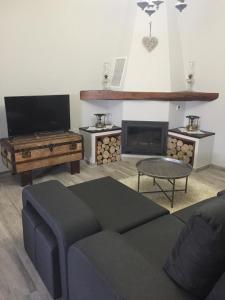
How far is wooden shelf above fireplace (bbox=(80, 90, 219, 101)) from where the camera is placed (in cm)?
401

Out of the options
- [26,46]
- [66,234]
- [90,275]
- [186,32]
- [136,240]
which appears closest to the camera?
[90,275]

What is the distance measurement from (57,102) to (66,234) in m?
2.64

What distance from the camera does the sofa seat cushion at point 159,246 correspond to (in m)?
1.08

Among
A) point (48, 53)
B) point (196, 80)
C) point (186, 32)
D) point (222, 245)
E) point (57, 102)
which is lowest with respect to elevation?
point (222, 245)

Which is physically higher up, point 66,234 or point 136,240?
point 66,234

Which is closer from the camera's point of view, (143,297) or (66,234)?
(143,297)

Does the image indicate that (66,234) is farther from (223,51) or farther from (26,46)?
(223,51)

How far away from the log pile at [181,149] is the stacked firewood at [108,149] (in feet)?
2.91

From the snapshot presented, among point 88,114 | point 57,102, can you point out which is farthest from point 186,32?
point 57,102

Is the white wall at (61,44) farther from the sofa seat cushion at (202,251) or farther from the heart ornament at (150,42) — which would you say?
the sofa seat cushion at (202,251)

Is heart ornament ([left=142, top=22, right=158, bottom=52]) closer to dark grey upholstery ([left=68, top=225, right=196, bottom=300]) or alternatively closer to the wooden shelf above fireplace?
the wooden shelf above fireplace

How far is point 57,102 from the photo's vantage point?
12.2 feet

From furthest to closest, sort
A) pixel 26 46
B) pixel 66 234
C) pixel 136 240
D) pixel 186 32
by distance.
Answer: pixel 186 32
pixel 26 46
pixel 136 240
pixel 66 234

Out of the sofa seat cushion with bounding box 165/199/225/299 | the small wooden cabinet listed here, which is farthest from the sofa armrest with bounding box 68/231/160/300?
the small wooden cabinet
